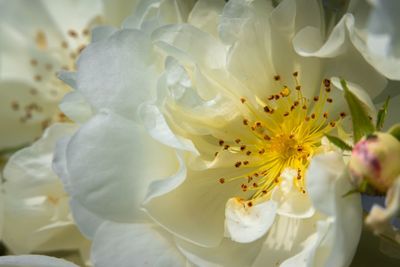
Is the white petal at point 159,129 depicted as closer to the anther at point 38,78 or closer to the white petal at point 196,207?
the white petal at point 196,207

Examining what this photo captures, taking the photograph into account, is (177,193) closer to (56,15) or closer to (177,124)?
(177,124)

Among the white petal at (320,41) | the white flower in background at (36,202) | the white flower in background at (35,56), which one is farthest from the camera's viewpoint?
the white flower in background at (35,56)

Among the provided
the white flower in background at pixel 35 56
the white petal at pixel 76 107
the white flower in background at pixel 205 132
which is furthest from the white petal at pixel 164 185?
the white flower in background at pixel 35 56

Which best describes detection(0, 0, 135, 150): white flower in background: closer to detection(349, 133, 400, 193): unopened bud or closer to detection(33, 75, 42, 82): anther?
detection(33, 75, 42, 82): anther

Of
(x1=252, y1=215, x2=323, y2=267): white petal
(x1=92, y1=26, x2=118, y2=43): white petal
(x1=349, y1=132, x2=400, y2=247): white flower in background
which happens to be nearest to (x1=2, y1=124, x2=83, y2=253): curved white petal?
(x1=92, y1=26, x2=118, y2=43): white petal

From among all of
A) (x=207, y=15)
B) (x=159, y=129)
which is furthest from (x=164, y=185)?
(x=207, y=15)

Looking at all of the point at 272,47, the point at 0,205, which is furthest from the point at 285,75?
the point at 0,205
